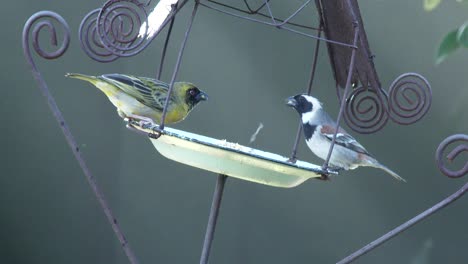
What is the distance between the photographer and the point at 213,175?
5.40 meters

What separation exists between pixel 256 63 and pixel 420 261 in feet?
5.51

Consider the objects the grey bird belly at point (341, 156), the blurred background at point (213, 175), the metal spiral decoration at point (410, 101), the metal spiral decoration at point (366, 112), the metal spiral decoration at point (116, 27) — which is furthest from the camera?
the blurred background at point (213, 175)

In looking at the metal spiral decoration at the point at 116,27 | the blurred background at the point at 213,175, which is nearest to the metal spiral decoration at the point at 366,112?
the metal spiral decoration at the point at 116,27

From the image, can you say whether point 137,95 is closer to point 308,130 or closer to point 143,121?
point 143,121

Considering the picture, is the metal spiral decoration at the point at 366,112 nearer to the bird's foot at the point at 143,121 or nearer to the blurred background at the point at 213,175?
the bird's foot at the point at 143,121

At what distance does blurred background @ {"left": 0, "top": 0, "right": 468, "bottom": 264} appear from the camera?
5137 mm

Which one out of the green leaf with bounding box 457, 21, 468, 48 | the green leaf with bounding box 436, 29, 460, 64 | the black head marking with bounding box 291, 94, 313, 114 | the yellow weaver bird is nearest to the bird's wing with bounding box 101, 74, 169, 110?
the yellow weaver bird

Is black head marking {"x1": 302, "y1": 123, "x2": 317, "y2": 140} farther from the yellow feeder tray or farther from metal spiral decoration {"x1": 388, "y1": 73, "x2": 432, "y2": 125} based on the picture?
the yellow feeder tray

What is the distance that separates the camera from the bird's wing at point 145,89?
3.46 m

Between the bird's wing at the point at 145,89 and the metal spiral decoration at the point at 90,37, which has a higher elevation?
the metal spiral decoration at the point at 90,37

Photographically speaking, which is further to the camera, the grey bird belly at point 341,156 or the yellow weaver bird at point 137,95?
the grey bird belly at point 341,156

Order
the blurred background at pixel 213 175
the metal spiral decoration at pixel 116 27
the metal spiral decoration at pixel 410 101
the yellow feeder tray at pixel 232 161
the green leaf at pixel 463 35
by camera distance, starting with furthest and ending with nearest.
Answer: the blurred background at pixel 213 175, the metal spiral decoration at pixel 410 101, the metal spiral decoration at pixel 116 27, the yellow feeder tray at pixel 232 161, the green leaf at pixel 463 35

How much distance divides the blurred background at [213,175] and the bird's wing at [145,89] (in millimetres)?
1715

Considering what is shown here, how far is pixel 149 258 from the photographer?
5.50m
